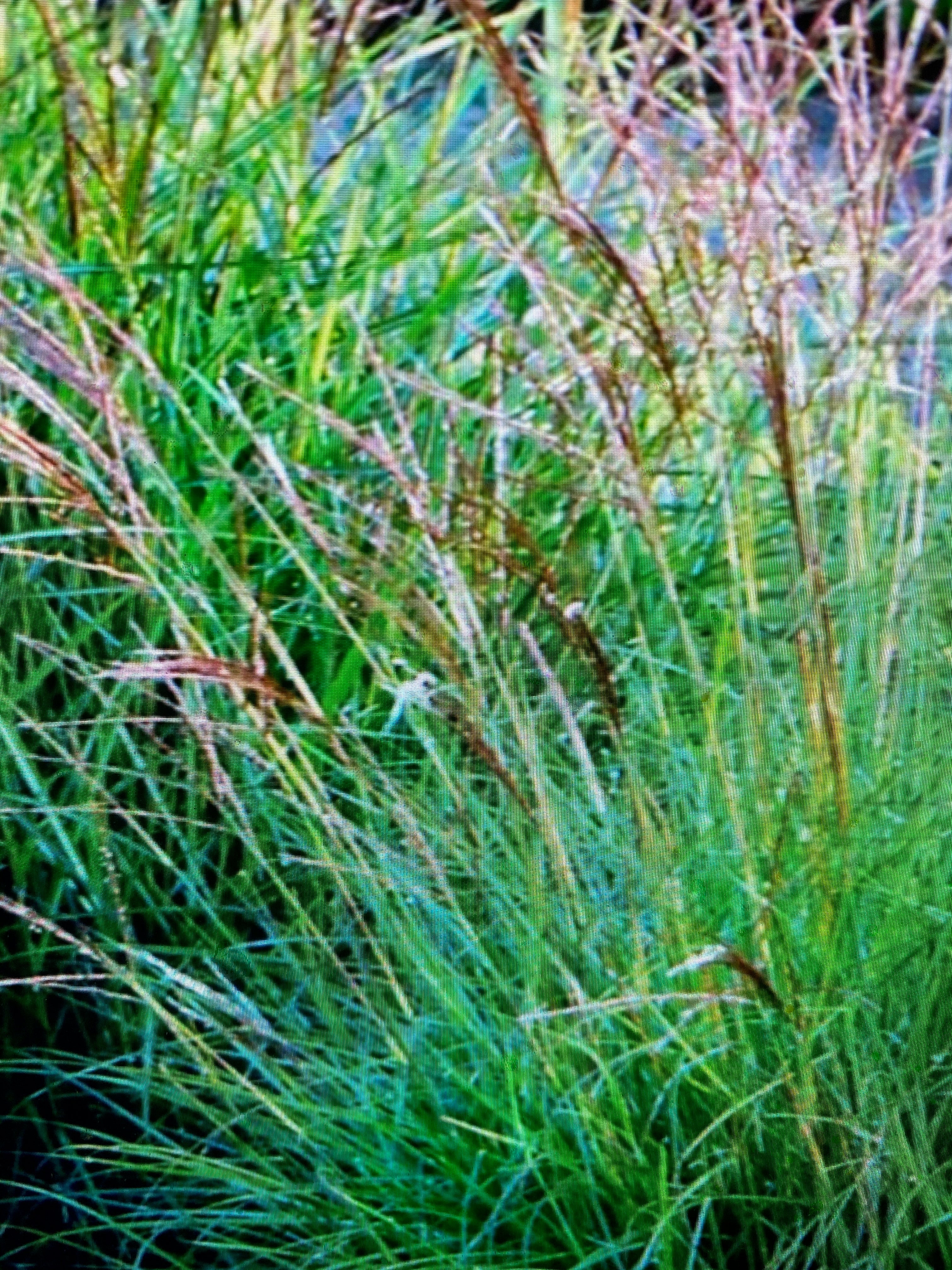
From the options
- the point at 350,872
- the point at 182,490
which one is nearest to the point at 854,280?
the point at 182,490

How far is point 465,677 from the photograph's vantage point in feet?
6.75

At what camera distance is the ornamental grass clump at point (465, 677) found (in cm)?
187

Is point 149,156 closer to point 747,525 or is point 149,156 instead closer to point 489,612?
point 489,612

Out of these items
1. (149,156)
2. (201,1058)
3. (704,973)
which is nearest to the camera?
(704,973)

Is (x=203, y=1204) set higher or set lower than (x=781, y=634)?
lower

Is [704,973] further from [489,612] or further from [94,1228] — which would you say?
[489,612]

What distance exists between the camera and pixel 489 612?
8.53ft

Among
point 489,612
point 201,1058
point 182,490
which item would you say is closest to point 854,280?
point 489,612

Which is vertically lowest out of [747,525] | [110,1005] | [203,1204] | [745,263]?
[203,1204]

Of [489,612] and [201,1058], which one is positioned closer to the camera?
[201,1058]

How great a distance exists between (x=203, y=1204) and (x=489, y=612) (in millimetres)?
778

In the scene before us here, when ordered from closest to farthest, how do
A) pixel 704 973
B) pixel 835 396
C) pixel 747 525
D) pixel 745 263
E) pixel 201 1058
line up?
pixel 704 973
pixel 201 1058
pixel 745 263
pixel 747 525
pixel 835 396

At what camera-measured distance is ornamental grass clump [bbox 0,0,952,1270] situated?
187cm

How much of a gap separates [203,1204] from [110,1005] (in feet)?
0.77
